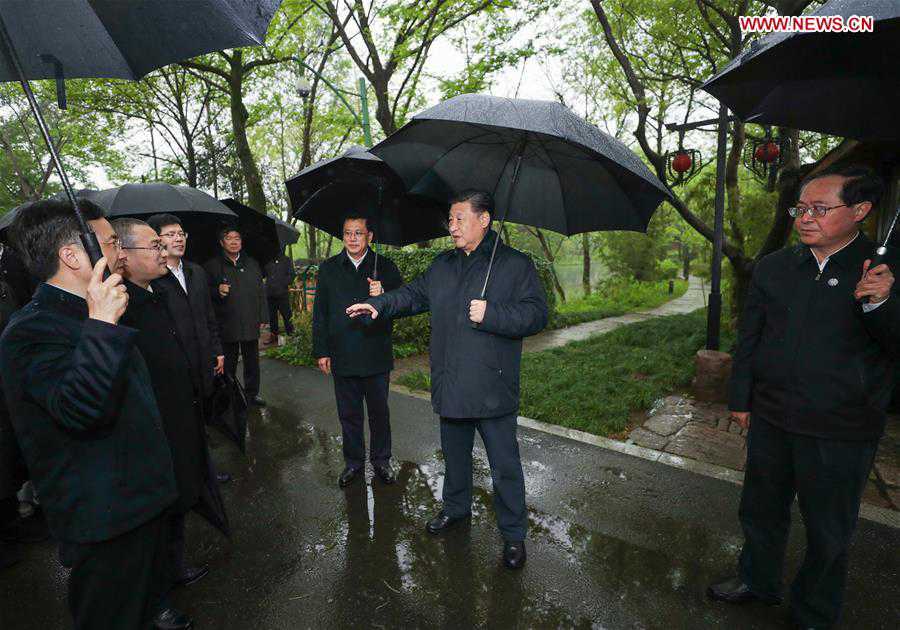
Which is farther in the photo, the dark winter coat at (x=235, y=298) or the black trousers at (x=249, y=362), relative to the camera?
the black trousers at (x=249, y=362)

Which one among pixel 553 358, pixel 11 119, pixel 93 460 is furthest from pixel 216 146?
pixel 93 460

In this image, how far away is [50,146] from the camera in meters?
1.49

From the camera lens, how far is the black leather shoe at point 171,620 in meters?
2.44

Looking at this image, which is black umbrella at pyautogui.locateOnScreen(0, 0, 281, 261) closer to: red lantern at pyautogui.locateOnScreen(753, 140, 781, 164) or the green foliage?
the green foliage

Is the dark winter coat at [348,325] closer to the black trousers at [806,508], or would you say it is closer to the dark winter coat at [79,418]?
the dark winter coat at [79,418]

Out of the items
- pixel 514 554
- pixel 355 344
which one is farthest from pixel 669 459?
pixel 355 344

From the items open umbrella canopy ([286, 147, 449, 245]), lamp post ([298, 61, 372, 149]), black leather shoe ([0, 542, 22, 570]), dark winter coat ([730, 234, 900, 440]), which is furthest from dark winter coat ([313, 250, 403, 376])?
lamp post ([298, 61, 372, 149])

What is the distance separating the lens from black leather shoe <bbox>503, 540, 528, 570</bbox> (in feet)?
9.45

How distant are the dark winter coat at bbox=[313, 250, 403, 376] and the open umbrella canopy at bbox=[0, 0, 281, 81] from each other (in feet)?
6.79

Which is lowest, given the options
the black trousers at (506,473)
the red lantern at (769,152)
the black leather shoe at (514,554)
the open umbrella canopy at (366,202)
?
the black leather shoe at (514,554)

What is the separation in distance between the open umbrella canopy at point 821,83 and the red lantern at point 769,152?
5335 mm

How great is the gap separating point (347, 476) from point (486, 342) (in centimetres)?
198

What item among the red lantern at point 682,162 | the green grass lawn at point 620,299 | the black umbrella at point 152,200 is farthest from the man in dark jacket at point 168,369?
the green grass lawn at point 620,299

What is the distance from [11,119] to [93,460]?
29538mm
